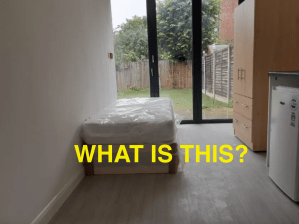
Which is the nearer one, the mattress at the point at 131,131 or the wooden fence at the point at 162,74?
the mattress at the point at 131,131

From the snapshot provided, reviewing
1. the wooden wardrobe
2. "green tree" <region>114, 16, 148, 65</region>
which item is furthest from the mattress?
"green tree" <region>114, 16, 148, 65</region>

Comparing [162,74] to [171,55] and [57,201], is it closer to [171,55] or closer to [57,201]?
[171,55]

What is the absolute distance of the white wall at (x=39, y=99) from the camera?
1.25 meters

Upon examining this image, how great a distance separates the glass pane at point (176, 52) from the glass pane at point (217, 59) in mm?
258

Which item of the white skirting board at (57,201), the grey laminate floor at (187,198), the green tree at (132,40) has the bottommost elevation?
the grey laminate floor at (187,198)

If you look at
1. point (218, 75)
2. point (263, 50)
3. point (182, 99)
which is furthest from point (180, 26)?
point (263, 50)

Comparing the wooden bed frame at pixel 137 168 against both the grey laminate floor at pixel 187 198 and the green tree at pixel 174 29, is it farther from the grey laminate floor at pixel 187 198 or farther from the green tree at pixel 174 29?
the green tree at pixel 174 29

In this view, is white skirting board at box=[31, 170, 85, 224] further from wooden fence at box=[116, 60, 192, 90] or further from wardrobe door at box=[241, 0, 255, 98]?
wooden fence at box=[116, 60, 192, 90]

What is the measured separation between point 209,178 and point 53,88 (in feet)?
4.91

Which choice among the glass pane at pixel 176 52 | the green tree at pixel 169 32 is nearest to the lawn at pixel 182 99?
the glass pane at pixel 176 52

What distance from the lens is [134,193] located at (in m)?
1.93

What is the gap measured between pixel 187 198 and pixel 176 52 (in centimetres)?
283

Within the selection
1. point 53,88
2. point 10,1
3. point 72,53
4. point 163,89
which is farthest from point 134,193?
point 163,89

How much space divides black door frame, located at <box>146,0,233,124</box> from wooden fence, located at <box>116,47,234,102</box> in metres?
0.08
